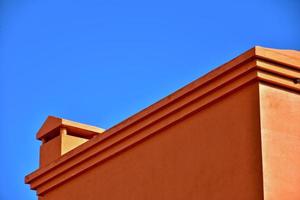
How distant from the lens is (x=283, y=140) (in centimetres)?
990

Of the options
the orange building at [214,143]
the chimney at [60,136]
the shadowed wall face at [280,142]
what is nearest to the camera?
the shadowed wall face at [280,142]

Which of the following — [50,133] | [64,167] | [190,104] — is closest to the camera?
[190,104]

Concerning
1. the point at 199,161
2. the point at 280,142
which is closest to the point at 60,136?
the point at 199,161

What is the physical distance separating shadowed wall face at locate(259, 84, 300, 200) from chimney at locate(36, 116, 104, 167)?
3.17 meters

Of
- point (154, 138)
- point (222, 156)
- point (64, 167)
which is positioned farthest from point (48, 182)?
point (222, 156)

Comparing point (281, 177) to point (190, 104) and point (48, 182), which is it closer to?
point (190, 104)

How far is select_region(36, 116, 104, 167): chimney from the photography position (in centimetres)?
1250

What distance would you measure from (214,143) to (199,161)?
230mm

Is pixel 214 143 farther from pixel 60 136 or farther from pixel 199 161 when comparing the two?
pixel 60 136

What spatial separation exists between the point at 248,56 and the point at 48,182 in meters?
3.16

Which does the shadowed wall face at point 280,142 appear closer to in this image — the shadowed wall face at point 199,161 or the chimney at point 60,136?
the shadowed wall face at point 199,161

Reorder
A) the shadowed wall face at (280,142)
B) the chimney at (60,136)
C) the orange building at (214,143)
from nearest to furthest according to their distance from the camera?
1. the shadowed wall face at (280,142)
2. the orange building at (214,143)
3. the chimney at (60,136)

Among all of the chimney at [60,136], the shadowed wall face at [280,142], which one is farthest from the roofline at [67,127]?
the shadowed wall face at [280,142]

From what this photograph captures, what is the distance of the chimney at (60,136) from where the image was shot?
12.5 meters
